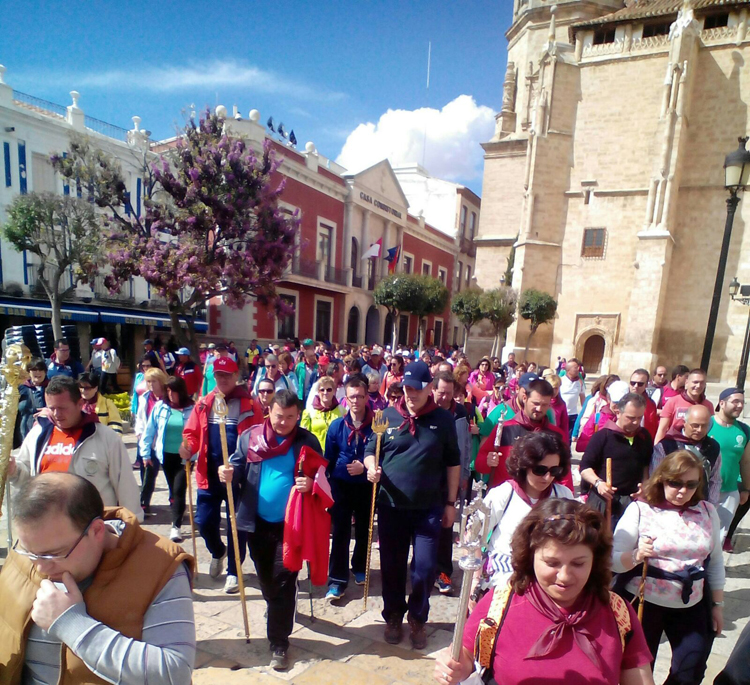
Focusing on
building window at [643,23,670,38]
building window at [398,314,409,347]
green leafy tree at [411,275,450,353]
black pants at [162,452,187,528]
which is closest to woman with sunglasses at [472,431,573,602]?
black pants at [162,452,187,528]

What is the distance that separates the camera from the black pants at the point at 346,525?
4070mm

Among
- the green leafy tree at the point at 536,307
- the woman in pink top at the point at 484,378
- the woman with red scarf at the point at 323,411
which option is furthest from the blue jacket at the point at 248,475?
the green leafy tree at the point at 536,307

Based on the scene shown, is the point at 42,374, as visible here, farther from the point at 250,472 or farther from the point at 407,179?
the point at 407,179

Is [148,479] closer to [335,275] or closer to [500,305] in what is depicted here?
[335,275]

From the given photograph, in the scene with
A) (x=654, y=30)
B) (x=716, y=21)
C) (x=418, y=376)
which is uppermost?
(x=716, y=21)

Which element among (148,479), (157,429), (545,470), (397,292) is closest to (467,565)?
(545,470)

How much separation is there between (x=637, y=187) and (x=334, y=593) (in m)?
25.1

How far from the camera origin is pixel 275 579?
10.4ft

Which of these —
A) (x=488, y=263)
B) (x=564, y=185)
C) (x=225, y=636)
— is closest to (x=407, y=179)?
(x=488, y=263)

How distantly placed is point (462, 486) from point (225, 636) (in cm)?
266

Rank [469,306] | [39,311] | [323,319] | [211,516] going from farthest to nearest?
[323,319] < [469,306] < [39,311] < [211,516]

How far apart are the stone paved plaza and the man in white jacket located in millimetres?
1139

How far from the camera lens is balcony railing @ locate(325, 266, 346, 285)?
80.2 ft

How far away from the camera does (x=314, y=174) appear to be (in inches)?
893
